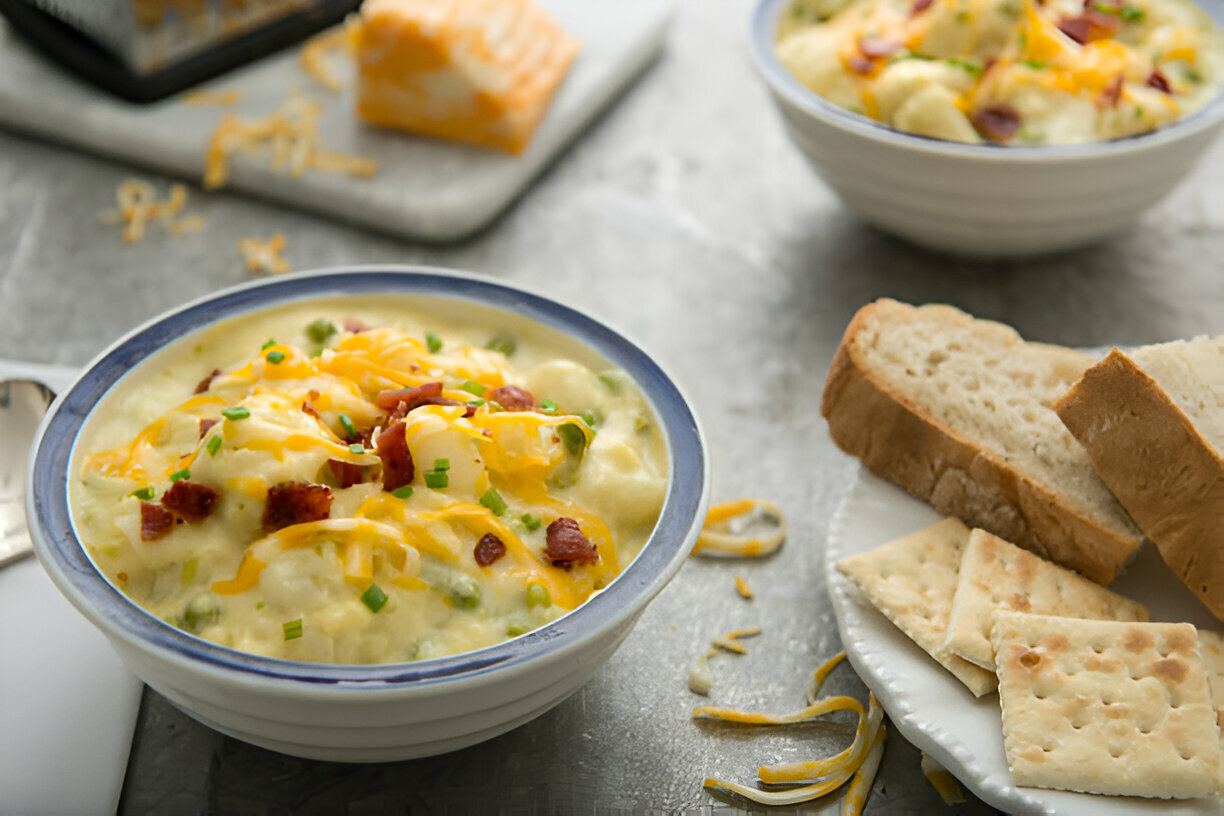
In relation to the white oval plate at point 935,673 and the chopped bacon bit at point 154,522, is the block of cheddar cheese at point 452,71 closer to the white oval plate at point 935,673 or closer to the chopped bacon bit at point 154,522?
the white oval plate at point 935,673

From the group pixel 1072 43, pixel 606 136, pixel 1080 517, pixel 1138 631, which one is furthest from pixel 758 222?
pixel 1138 631

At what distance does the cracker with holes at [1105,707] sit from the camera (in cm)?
151

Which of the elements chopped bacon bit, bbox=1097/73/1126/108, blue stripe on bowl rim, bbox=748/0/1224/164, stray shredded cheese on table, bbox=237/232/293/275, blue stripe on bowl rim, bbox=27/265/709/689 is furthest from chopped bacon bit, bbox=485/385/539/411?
chopped bacon bit, bbox=1097/73/1126/108

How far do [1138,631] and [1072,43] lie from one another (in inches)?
60.8

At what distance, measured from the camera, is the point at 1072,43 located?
2.67m

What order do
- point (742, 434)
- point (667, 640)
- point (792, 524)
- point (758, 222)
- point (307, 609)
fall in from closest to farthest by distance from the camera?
1. point (307, 609)
2. point (667, 640)
3. point (792, 524)
4. point (742, 434)
5. point (758, 222)

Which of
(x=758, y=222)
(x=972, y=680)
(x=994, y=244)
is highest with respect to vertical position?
(x=972, y=680)

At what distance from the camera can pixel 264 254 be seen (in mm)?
2965

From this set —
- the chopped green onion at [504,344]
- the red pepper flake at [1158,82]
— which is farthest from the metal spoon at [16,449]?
the red pepper flake at [1158,82]

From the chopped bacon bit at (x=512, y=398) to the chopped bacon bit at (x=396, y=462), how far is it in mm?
213

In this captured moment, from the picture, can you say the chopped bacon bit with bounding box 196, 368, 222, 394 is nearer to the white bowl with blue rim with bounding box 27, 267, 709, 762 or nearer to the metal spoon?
the white bowl with blue rim with bounding box 27, 267, 709, 762

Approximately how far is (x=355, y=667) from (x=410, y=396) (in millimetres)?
460

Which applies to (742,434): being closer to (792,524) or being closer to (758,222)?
(792,524)

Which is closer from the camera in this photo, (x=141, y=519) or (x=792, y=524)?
(x=141, y=519)
